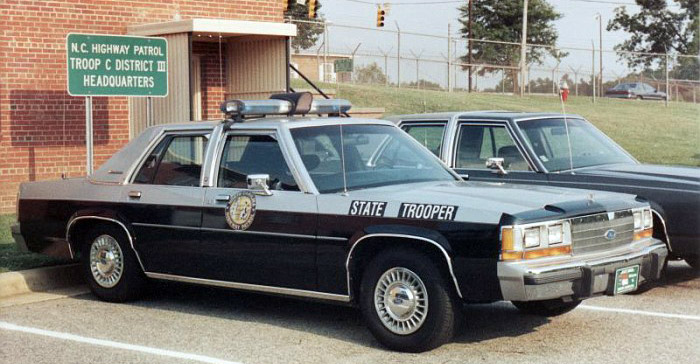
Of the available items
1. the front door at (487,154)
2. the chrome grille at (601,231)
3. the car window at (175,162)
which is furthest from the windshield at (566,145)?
the car window at (175,162)

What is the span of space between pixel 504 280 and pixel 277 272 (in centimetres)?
186

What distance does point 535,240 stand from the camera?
22.2 feet

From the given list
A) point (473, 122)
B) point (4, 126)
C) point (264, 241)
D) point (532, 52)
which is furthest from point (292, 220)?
point (532, 52)

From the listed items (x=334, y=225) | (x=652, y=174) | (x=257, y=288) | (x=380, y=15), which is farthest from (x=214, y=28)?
(x=380, y=15)

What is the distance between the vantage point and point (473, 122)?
34.6 ft

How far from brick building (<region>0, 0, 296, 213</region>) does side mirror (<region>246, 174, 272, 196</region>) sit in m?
8.61

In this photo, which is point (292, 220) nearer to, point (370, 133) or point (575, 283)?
point (370, 133)

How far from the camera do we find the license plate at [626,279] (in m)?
7.12

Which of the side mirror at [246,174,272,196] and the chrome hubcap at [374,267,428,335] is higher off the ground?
the side mirror at [246,174,272,196]

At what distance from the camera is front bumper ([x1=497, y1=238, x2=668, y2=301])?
21.8ft

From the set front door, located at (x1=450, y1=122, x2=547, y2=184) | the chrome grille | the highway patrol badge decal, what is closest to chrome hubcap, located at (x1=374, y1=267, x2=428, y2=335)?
the chrome grille

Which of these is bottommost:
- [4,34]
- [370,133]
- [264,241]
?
[264,241]

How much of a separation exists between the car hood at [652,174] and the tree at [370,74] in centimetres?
3434

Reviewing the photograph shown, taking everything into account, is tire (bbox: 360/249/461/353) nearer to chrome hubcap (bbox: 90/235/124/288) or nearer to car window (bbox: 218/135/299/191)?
car window (bbox: 218/135/299/191)
